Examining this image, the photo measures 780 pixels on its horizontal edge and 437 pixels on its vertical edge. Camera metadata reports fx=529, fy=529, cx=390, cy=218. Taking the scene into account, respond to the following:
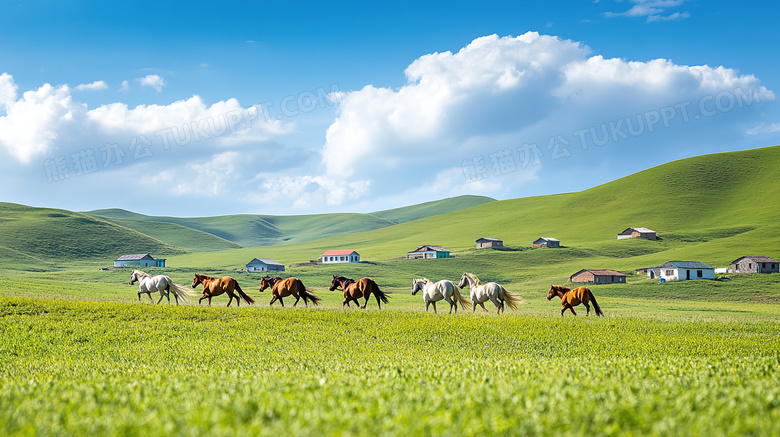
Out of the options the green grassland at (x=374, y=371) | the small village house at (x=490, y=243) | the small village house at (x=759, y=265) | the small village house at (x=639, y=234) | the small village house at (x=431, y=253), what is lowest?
the green grassland at (x=374, y=371)

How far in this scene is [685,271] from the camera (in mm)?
80812

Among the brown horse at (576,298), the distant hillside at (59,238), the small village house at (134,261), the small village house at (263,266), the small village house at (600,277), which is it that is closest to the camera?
the brown horse at (576,298)

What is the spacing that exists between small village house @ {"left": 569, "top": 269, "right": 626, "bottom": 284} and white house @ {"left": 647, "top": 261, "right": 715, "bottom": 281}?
19.9ft

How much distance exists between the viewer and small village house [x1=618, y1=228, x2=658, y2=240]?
409 ft

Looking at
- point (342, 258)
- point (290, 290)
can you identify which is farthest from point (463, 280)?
point (342, 258)

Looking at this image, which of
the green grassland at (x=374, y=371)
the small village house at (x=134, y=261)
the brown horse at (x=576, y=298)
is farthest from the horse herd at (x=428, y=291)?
the small village house at (x=134, y=261)

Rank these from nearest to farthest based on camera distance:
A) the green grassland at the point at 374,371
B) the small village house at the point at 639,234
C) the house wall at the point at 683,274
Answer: the green grassland at the point at 374,371, the house wall at the point at 683,274, the small village house at the point at 639,234

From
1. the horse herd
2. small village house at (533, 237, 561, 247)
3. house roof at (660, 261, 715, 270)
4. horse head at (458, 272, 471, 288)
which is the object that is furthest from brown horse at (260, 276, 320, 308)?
small village house at (533, 237, 561, 247)

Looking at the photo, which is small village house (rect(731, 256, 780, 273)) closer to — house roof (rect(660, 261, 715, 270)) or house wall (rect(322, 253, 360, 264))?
house roof (rect(660, 261, 715, 270))

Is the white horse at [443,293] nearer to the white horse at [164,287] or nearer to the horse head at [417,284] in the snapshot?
the horse head at [417,284]

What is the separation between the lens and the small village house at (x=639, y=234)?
4903 inches

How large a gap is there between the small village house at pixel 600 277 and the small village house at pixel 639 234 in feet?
144

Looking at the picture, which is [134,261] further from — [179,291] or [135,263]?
[179,291]

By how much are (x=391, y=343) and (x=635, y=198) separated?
544 feet
